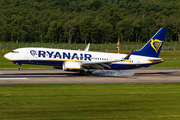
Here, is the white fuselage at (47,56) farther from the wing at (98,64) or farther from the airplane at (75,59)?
the wing at (98,64)

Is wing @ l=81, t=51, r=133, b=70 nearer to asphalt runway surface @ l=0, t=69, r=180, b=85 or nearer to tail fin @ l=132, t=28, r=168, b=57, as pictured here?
asphalt runway surface @ l=0, t=69, r=180, b=85

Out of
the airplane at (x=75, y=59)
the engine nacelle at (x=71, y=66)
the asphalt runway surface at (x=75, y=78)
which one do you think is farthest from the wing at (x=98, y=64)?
the asphalt runway surface at (x=75, y=78)

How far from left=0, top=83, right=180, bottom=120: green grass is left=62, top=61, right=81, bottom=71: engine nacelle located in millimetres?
11089

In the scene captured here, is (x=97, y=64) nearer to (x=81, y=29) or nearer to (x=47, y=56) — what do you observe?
(x=47, y=56)

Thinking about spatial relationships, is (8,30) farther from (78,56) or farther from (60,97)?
(60,97)

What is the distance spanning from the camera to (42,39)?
515 feet

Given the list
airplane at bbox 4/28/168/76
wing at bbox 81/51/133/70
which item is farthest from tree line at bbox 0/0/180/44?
wing at bbox 81/51/133/70

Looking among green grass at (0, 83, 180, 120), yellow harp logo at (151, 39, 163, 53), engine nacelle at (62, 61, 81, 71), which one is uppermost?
yellow harp logo at (151, 39, 163, 53)

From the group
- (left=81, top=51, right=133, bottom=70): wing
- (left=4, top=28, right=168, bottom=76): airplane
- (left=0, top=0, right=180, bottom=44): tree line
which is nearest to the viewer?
(left=81, top=51, right=133, bottom=70): wing

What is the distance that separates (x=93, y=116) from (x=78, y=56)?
2383 cm

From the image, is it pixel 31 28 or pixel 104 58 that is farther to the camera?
pixel 31 28

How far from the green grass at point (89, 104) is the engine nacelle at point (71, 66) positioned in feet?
36.4

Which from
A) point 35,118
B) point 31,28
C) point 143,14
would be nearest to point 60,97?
point 35,118

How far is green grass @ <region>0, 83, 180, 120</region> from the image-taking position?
17297 millimetres
